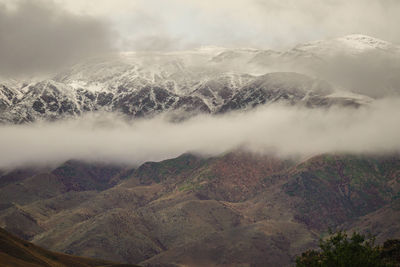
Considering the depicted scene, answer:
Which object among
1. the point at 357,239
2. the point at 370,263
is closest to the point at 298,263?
the point at 357,239

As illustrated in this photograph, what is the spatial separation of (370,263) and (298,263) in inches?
1034

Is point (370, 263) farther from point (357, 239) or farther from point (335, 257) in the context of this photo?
point (357, 239)

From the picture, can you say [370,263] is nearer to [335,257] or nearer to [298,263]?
[335,257]

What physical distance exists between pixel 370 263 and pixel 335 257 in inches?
302

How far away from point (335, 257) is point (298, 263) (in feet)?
72.9

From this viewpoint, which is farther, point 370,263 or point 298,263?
point 298,263

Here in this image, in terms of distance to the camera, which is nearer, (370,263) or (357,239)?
(370,263)

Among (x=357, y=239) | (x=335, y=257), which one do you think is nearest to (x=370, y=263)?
(x=335, y=257)

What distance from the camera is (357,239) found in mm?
162250

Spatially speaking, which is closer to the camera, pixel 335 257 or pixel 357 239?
pixel 335 257

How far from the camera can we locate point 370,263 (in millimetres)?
141875

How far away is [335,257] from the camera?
143625 mm

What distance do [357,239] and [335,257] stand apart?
20952 mm

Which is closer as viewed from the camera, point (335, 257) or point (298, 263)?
point (335, 257)
